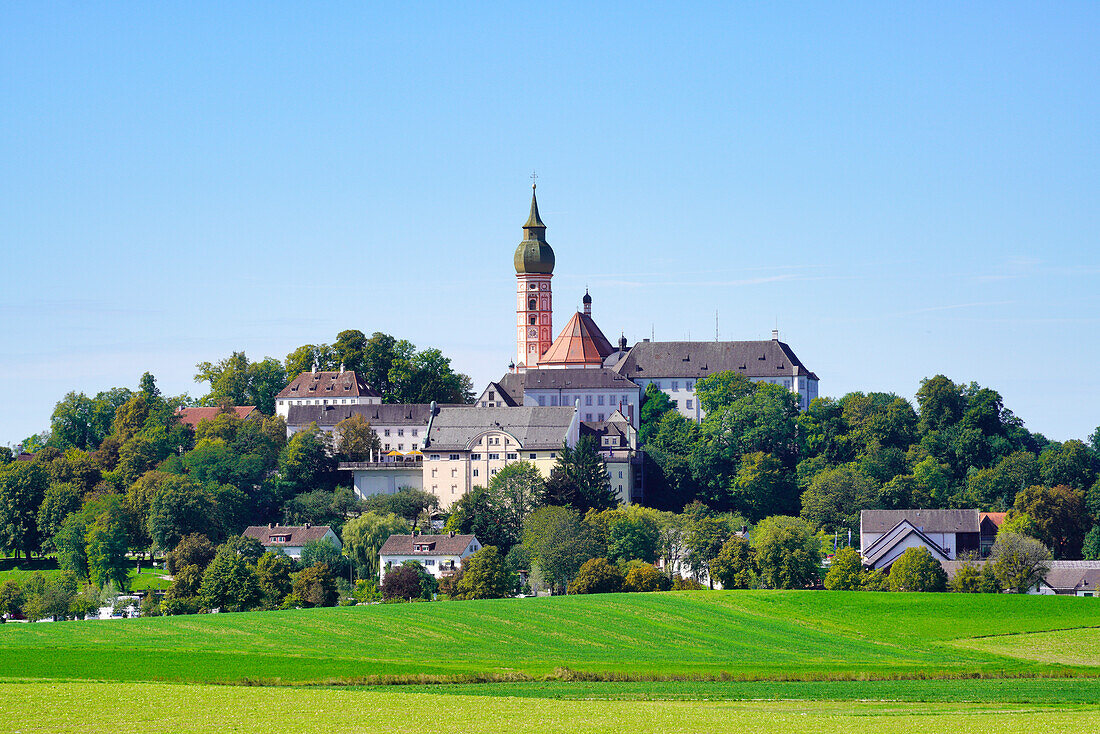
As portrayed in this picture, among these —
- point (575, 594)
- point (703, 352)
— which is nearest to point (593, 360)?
point (703, 352)

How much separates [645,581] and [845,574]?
36.5 ft

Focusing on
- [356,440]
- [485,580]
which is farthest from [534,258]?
[485,580]

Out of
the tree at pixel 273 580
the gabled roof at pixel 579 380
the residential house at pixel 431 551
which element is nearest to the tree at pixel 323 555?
the residential house at pixel 431 551

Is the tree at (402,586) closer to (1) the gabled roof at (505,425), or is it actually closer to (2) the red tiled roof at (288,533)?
(2) the red tiled roof at (288,533)

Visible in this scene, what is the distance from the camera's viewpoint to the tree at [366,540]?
104500 millimetres

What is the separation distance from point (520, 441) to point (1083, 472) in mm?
39204

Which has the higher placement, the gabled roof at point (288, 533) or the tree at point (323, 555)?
the gabled roof at point (288, 533)

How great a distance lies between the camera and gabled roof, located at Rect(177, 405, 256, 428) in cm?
13856

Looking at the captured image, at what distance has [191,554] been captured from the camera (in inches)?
3981

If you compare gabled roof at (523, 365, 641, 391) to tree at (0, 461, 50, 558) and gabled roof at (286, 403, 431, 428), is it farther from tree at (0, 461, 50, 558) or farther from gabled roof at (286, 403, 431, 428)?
tree at (0, 461, 50, 558)

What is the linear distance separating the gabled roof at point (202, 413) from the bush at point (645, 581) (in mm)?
53059

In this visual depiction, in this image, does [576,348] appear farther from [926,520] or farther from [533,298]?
[926,520]

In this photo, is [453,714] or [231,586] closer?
[453,714]

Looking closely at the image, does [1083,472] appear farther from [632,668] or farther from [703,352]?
[632,668]
